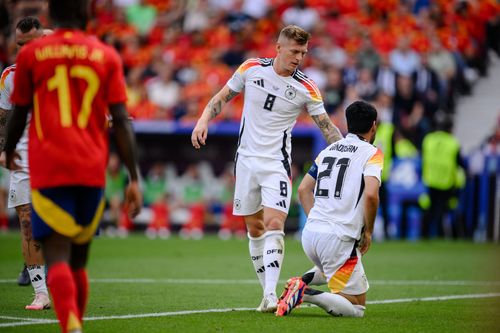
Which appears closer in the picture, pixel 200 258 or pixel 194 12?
pixel 200 258

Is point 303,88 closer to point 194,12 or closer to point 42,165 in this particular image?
point 42,165

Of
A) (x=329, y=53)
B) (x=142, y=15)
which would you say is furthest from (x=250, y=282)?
(x=142, y=15)

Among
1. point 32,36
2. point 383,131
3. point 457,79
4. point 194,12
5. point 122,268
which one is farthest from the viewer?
point 194,12

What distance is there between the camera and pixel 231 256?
50.8ft

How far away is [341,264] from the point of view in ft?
26.2

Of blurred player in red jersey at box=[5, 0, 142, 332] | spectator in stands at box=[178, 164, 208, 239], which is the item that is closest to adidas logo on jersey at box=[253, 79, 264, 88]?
blurred player in red jersey at box=[5, 0, 142, 332]

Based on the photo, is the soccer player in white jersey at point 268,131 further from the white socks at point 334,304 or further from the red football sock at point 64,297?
the red football sock at point 64,297

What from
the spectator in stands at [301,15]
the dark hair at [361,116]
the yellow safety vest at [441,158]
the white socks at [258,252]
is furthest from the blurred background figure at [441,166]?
the dark hair at [361,116]

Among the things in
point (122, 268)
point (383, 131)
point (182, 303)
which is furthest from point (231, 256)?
point (182, 303)

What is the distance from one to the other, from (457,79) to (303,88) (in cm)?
1512

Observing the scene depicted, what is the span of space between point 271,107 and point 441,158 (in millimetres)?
11780

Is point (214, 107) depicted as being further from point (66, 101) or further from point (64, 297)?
point (64, 297)

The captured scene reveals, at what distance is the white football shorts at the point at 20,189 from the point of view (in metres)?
9.02

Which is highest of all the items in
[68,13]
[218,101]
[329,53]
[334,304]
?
[329,53]
